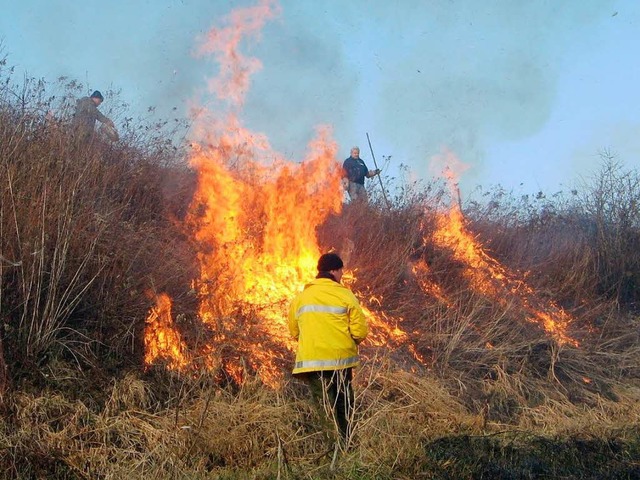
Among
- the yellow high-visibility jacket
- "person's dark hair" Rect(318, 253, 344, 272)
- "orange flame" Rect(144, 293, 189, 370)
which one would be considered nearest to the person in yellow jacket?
the yellow high-visibility jacket

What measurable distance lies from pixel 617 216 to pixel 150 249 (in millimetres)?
10365

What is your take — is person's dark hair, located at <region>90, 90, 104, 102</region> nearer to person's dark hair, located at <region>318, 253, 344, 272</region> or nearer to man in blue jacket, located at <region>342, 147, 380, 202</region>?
man in blue jacket, located at <region>342, 147, 380, 202</region>

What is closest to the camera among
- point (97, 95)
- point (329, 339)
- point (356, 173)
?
point (329, 339)

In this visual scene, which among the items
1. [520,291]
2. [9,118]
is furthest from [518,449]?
[9,118]

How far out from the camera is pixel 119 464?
214 inches

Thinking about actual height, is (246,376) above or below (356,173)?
below

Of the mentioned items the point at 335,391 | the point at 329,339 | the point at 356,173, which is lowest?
the point at 335,391

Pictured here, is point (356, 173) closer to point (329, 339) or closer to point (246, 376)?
point (246, 376)

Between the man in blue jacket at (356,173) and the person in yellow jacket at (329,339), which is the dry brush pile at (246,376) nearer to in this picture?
the person in yellow jacket at (329,339)

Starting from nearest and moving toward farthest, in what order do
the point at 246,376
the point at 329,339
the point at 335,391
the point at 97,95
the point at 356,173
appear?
the point at 329,339 < the point at 335,391 < the point at 246,376 < the point at 97,95 < the point at 356,173

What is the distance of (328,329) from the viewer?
19.5ft

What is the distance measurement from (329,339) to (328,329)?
93mm

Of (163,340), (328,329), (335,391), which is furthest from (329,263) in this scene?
(163,340)

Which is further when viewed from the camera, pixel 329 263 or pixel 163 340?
pixel 163 340
